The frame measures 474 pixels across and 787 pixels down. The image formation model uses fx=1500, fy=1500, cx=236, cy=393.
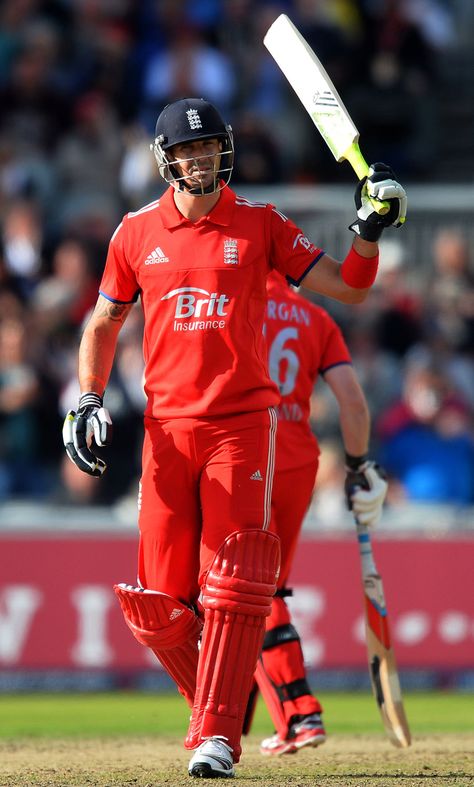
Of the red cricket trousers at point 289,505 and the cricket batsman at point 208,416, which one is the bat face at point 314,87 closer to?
the cricket batsman at point 208,416

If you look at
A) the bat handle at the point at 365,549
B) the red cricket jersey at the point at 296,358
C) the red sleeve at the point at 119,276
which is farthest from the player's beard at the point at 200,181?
the bat handle at the point at 365,549

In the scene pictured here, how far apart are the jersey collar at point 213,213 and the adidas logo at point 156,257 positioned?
118 mm

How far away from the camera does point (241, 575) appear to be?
18.4ft

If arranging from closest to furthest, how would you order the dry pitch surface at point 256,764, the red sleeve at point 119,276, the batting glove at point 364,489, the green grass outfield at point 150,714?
1. the dry pitch surface at point 256,764
2. the red sleeve at point 119,276
3. the batting glove at point 364,489
4. the green grass outfield at point 150,714

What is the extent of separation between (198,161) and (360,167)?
624 mm

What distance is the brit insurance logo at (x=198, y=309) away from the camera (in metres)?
5.71

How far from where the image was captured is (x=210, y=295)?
225 inches

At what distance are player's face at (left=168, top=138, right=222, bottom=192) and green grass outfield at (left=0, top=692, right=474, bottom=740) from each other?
3399 millimetres

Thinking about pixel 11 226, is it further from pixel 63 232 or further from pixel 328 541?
pixel 328 541

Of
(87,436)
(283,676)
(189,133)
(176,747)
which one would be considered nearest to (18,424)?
(176,747)

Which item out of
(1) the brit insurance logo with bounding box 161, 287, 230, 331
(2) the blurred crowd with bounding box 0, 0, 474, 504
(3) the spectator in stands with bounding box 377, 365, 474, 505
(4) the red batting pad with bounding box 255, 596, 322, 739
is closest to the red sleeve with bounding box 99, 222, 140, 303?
(1) the brit insurance logo with bounding box 161, 287, 230, 331

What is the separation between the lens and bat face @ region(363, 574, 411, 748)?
22.6 feet

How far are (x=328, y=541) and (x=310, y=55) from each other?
489 cm

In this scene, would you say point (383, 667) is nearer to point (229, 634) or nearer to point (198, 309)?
point (229, 634)
